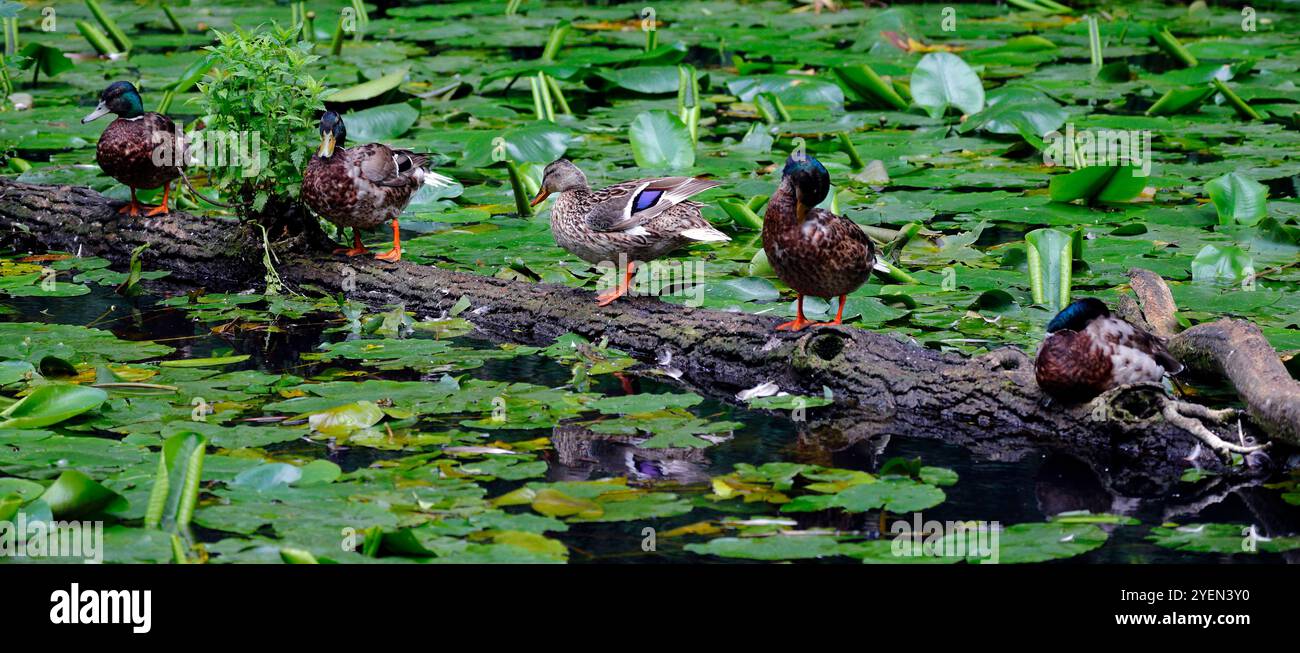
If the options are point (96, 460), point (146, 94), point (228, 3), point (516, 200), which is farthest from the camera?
point (228, 3)

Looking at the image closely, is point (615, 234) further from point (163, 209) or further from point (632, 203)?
point (163, 209)

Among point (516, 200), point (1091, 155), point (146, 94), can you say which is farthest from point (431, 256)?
point (146, 94)

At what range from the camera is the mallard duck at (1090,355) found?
5.18m

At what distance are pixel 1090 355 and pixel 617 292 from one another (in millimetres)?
2413

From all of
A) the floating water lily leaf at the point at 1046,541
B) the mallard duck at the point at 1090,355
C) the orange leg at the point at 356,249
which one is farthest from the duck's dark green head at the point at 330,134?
the floating water lily leaf at the point at 1046,541

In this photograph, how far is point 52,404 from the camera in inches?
202

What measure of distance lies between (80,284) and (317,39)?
7.48 m

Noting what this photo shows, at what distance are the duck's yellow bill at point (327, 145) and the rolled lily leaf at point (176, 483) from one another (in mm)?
3167

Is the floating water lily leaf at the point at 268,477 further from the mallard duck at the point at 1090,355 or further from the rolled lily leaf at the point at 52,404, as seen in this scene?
the mallard duck at the point at 1090,355

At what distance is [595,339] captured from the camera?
6629 millimetres

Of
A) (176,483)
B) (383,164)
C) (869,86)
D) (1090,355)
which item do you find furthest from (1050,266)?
(869,86)

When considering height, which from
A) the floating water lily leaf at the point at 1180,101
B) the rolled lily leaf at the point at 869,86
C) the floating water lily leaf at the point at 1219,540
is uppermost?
the rolled lily leaf at the point at 869,86
